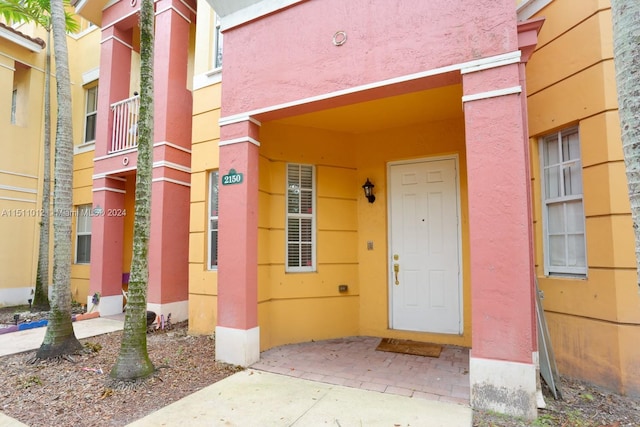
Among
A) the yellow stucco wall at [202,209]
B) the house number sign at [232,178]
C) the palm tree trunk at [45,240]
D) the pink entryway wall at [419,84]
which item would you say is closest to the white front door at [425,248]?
the pink entryway wall at [419,84]

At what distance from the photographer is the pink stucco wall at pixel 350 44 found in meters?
3.54

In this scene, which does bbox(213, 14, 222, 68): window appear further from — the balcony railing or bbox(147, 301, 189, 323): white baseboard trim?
bbox(147, 301, 189, 323): white baseboard trim

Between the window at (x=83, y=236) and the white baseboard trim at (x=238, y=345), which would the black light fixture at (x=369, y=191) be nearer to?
the white baseboard trim at (x=238, y=345)

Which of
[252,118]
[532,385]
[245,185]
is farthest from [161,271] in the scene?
[532,385]

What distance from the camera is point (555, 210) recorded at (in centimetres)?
432

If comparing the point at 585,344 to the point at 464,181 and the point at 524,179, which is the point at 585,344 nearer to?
the point at 524,179

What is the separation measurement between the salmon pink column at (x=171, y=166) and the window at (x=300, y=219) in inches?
106

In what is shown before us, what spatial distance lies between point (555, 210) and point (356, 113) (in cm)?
288

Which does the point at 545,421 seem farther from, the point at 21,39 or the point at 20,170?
the point at 21,39

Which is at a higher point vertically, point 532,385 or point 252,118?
point 252,118

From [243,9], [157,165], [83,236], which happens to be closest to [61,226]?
[157,165]

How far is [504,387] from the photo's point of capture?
10.4 ft

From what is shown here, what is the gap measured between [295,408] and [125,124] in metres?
7.33

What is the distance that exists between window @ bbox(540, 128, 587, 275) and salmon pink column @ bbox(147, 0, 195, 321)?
6.13 meters
